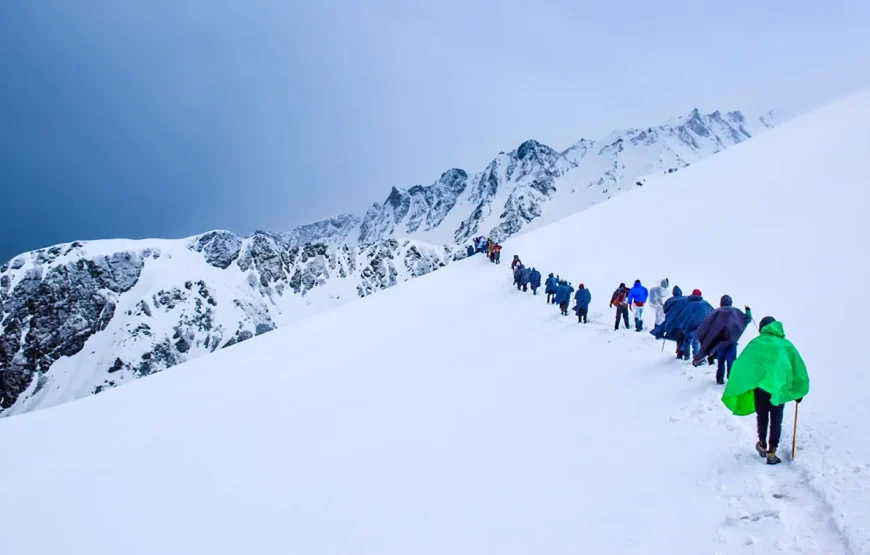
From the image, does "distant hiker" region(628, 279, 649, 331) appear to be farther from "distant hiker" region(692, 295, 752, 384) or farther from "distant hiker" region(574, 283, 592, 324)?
"distant hiker" region(692, 295, 752, 384)

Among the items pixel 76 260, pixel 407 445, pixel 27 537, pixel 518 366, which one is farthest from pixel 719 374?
pixel 76 260

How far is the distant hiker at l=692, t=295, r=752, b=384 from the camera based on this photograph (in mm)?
8234

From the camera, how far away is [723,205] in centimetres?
2655

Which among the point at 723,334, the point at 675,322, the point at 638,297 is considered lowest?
the point at 723,334

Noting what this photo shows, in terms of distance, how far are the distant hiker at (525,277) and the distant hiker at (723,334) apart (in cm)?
1494

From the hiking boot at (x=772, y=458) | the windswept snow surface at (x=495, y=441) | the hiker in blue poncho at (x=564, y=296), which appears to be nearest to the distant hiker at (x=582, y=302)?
the windswept snow surface at (x=495, y=441)

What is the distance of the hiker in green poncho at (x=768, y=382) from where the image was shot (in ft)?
18.0

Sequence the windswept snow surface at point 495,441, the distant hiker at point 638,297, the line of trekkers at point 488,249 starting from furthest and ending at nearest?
the line of trekkers at point 488,249, the distant hiker at point 638,297, the windswept snow surface at point 495,441

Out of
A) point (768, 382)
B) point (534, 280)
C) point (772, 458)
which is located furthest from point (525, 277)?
point (772, 458)

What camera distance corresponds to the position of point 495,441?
7.94 m

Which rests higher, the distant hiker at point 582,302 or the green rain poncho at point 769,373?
the distant hiker at point 582,302

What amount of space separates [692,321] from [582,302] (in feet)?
20.6

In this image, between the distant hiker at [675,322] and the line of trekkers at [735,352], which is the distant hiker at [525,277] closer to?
the line of trekkers at [735,352]

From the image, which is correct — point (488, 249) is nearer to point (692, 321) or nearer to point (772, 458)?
point (692, 321)
